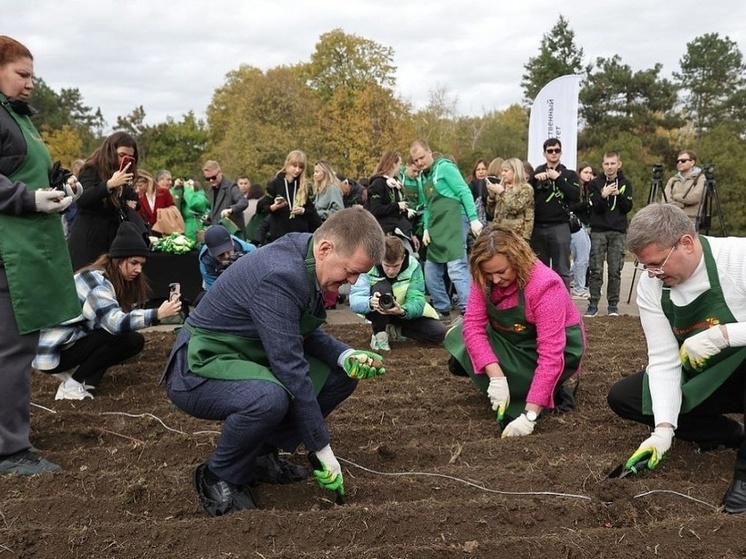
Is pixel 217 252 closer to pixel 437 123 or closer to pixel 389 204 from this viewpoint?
pixel 389 204

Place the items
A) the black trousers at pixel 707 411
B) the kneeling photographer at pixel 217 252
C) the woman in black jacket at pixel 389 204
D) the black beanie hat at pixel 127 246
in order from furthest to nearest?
the woman in black jacket at pixel 389 204, the kneeling photographer at pixel 217 252, the black beanie hat at pixel 127 246, the black trousers at pixel 707 411

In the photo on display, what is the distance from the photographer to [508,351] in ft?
12.8

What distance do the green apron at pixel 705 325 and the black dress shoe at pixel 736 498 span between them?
435mm

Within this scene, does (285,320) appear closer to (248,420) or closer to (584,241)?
(248,420)

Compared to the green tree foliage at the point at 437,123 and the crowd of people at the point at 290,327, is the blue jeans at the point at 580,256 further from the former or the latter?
the green tree foliage at the point at 437,123

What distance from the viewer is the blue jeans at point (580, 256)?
9.09 meters

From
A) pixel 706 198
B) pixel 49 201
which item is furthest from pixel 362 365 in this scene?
pixel 706 198

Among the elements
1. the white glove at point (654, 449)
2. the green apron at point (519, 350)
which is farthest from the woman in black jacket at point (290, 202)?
the white glove at point (654, 449)

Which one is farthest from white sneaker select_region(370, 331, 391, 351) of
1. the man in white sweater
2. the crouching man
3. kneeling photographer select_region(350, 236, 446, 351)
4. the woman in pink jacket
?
the crouching man

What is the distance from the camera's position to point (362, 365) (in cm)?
281

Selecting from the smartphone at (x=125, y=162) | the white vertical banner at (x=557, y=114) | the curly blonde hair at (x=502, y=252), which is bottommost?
the curly blonde hair at (x=502, y=252)

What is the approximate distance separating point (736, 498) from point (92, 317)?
3.46 m

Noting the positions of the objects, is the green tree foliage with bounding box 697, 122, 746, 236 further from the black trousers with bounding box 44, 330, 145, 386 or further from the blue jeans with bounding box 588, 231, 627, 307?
the black trousers with bounding box 44, 330, 145, 386

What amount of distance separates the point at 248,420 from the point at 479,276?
4.93 feet
